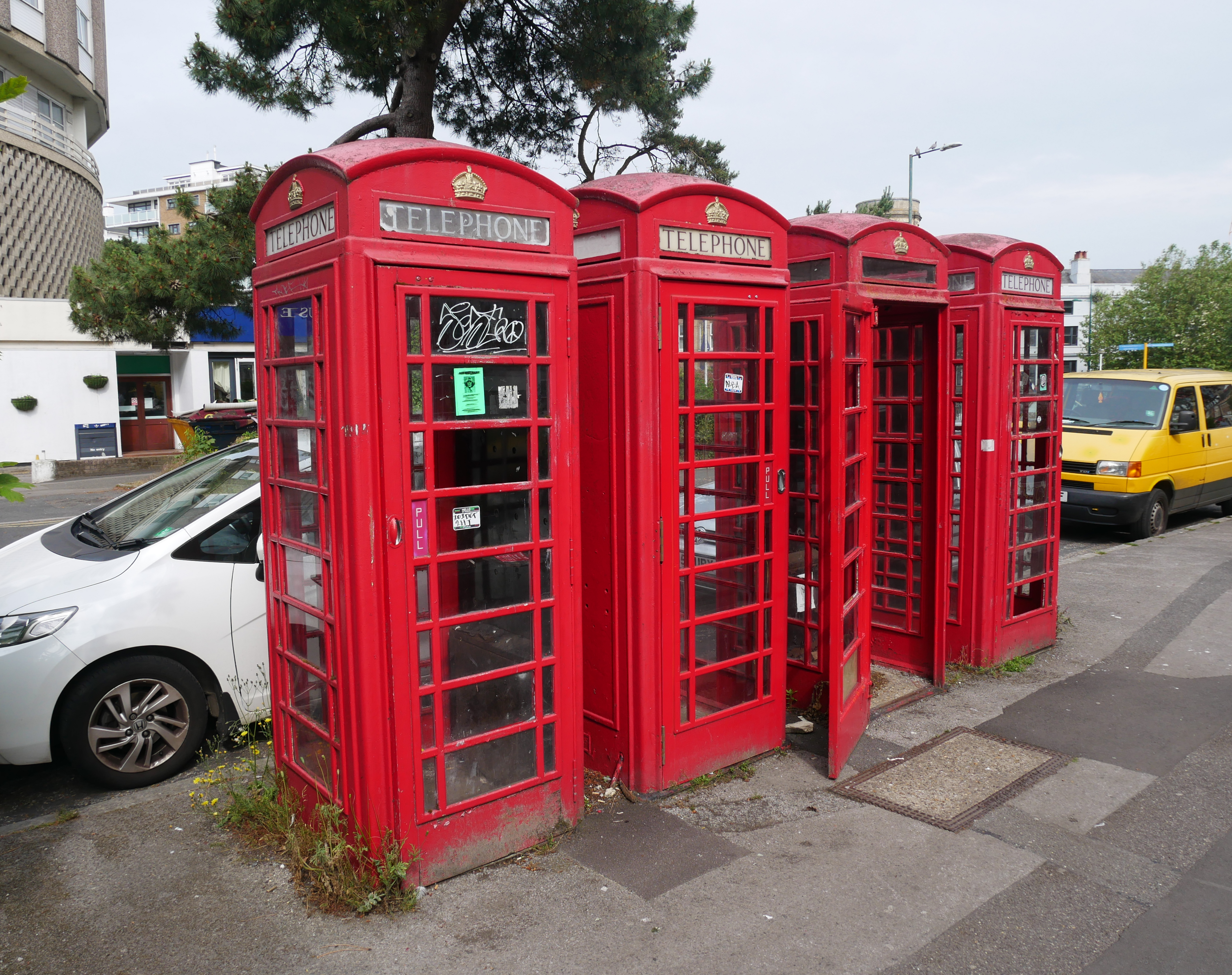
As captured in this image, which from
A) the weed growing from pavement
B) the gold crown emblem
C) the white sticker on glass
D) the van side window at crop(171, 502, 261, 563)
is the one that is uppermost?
the gold crown emblem

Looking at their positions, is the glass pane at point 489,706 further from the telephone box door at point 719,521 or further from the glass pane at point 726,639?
the glass pane at point 726,639

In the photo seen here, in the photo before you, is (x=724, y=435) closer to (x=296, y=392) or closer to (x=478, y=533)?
(x=478, y=533)

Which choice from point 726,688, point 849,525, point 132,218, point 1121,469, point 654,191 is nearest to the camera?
point 654,191

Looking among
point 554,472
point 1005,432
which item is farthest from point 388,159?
point 1005,432

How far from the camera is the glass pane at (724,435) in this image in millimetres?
4555

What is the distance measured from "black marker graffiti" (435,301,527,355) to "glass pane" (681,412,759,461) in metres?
1.09

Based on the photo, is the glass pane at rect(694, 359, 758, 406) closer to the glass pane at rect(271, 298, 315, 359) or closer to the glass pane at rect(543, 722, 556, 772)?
the glass pane at rect(543, 722, 556, 772)

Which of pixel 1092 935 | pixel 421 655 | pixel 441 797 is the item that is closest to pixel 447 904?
pixel 441 797

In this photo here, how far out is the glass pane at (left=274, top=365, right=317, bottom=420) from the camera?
3.64 metres

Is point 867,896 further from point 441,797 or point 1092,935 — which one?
point 441,797

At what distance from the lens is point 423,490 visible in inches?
139

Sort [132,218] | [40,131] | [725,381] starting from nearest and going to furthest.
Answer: [725,381] < [40,131] < [132,218]

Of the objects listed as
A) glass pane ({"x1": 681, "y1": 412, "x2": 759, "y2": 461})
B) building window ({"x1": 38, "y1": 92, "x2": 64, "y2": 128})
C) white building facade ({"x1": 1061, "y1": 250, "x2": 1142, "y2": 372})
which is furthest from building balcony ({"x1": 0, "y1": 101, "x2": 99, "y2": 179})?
white building facade ({"x1": 1061, "y1": 250, "x2": 1142, "y2": 372})

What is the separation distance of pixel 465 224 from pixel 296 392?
979mm
